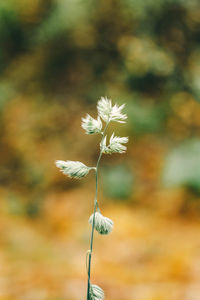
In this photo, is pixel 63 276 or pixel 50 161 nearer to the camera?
pixel 63 276

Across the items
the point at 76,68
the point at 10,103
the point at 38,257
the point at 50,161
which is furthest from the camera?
the point at 76,68

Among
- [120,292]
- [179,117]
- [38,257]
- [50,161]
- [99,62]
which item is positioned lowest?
[120,292]

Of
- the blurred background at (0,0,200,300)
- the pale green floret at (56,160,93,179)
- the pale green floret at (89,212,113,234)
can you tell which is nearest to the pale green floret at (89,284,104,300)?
the pale green floret at (89,212,113,234)

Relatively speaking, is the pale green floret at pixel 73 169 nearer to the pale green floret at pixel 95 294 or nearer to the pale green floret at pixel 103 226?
the pale green floret at pixel 103 226

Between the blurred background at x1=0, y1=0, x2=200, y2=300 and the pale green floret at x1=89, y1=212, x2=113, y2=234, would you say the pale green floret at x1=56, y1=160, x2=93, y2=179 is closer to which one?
the pale green floret at x1=89, y1=212, x2=113, y2=234

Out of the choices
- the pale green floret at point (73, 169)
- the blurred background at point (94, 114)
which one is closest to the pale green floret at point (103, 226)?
the pale green floret at point (73, 169)

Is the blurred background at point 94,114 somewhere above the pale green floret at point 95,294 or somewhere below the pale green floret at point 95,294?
above

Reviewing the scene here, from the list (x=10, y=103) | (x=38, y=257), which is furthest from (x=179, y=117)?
(x=38, y=257)

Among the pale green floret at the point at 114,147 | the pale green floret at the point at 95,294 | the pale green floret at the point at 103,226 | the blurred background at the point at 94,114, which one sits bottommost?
the pale green floret at the point at 95,294

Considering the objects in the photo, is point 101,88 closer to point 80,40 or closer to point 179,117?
point 80,40
